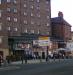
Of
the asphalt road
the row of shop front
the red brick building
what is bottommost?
the asphalt road

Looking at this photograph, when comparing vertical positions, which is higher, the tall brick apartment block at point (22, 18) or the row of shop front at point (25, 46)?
the tall brick apartment block at point (22, 18)

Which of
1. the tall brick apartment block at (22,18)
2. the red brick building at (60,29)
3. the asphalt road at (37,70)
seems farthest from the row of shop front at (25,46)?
the asphalt road at (37,70)

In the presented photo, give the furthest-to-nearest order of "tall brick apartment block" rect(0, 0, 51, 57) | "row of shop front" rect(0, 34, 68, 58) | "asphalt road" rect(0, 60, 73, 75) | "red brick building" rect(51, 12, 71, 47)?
1. "red brick building" rect(51, 12, 71, 47)
2. "row of shop front" rect(0, 34, 68, 58)
3. "tall brick apartment block" rect(0, 0, 51, 57)
4. "asphalt road" rect(0, 60, 73, 75)

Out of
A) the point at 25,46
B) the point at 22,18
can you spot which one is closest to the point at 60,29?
the point at 22,18

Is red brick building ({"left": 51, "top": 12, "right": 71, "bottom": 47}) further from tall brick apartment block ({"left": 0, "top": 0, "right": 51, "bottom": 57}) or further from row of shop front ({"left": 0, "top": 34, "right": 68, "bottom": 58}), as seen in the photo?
row of shop front ({"left": 0, "top": 34, "right": 68, "bottom": 58})

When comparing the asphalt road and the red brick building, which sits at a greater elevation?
the red brick building

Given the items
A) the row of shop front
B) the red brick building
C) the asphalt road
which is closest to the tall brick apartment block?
the row of shop front

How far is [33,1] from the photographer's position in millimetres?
123062

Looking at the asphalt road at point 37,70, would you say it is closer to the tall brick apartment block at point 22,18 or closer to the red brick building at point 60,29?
the tall brick apartment block at point 22,18

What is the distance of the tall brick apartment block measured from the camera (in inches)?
4326

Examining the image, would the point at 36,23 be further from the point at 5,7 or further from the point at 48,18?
the point at 5,7

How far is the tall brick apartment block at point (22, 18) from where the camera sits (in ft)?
360

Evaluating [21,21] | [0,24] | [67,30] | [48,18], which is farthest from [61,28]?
[0,24]

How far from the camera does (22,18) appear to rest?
118m
